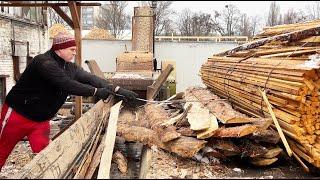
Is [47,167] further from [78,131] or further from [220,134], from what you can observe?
[220,134]

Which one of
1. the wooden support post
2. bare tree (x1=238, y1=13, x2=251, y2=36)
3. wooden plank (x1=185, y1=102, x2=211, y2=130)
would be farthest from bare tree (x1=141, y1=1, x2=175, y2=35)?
wooden plank (x1=185, y1=102, x2=211, y2=130)

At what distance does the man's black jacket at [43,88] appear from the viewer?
4965 mm

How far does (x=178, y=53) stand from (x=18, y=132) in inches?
653

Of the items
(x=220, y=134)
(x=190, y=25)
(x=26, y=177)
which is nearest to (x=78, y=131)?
(x=26, y=177)

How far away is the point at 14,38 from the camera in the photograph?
11.4m

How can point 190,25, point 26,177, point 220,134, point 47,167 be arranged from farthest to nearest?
1. point 190,25
2. point 220,134
3. point 47,167
4. point 26,177

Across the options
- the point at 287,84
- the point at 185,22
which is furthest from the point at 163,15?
the point at 287,84

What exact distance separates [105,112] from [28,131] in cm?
133

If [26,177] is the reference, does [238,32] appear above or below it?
above

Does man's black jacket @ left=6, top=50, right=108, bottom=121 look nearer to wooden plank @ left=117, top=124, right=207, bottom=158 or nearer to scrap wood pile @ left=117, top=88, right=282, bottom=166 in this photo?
wooden plank @ left=117, top=124, right=207, bottom=158

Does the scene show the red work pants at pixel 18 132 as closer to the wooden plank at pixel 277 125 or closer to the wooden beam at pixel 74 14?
the wooden beam at pixel 74 14

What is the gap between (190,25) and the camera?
136 feet

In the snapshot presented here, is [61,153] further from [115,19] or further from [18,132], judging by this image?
[115,19]

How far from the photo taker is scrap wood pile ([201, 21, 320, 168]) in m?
4.56
